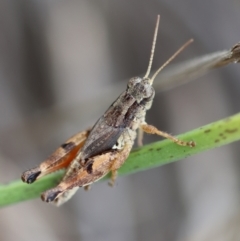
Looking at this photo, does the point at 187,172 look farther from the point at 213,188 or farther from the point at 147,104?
the point at 147,104

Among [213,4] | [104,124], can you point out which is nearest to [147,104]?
[104,124]

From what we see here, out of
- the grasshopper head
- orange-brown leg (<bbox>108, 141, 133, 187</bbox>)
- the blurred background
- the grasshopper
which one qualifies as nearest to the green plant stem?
orange-brown leg (<bbox>108, 141, 133, 187</bbox>)

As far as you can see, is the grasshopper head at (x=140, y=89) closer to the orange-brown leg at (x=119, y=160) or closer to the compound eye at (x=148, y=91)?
the compound eye at (x=148, y=91)

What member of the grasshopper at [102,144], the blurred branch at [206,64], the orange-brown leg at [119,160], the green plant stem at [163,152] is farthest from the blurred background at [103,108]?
the green plant stem at [163,152]

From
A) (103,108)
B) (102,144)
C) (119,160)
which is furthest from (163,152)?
(103,108)

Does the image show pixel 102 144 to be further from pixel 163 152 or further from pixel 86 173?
pixel 163 152

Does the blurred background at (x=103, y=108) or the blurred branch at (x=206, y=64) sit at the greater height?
the blurred background at (x=103, y=108)
